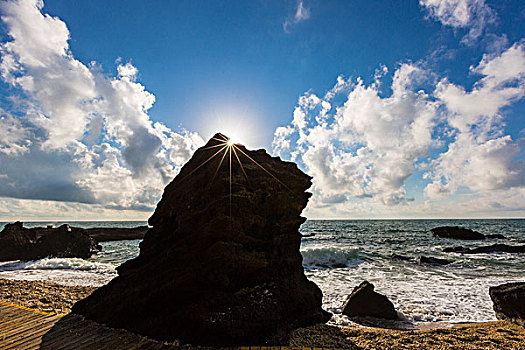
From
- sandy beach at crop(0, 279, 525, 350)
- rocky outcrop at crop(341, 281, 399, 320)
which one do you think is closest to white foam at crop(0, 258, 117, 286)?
sandy beach at crop(0, 279, 525, 350)

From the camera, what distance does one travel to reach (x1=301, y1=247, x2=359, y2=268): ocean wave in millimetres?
21922

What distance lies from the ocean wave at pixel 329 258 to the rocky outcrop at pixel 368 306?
11.3 meters

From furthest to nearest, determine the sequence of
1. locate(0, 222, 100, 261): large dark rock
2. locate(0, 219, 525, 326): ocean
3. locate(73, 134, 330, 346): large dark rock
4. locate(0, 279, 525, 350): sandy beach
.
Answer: locate(0, 222, 100, 261): large dark rock
locate(0, 219, 525, 326): ocean
locate(0, 279, 525, 350): sandy beach
locate(73, 134, 330, 346): large dark rock

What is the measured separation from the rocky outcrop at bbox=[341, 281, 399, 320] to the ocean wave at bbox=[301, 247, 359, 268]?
1134 centimetres

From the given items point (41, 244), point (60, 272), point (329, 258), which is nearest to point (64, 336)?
point (60, 272)

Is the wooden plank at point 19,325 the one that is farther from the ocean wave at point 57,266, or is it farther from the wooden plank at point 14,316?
the ocean wave at point 57,266

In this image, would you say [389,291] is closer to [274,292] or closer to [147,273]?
[274,292]

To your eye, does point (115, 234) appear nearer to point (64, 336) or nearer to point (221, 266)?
point (64, 336)

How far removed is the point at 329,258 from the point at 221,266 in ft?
65.9

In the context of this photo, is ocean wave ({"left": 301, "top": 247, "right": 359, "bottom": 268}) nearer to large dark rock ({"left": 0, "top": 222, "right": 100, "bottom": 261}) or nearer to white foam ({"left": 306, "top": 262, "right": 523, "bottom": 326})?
white foam ({"left": 306, "top": 262, "right": 523, "bottom": 326})

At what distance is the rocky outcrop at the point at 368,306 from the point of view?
30.8 feet

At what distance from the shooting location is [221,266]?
597 cm

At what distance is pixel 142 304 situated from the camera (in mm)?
5980

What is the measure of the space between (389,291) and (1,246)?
1282 inches
